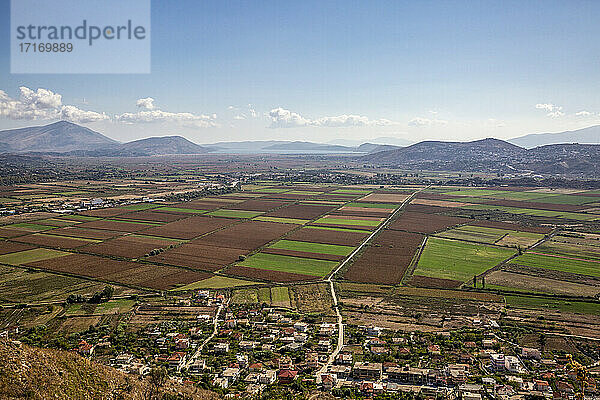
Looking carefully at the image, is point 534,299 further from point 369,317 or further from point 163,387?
point 163,387

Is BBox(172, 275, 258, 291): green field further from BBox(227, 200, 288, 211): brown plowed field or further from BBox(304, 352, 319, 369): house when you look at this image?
BBox(227, 200, 288, 211): brown plowed field

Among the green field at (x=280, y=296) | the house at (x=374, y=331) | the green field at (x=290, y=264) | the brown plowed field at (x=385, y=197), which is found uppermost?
the brown plowed field at (x=385, y=197)

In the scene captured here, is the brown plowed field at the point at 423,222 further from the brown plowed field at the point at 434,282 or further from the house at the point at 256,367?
Result: the house at the point at 256,367

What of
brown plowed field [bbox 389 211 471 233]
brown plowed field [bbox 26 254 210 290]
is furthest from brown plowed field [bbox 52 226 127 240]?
brown plowed field [bbox 389 211 471 233]

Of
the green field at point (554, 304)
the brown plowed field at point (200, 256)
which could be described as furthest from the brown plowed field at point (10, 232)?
the green field at point (554, 304)

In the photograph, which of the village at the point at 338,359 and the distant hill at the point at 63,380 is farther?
the village at the point at 338,359

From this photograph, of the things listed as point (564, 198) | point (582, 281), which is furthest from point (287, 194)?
point (582, 281)
